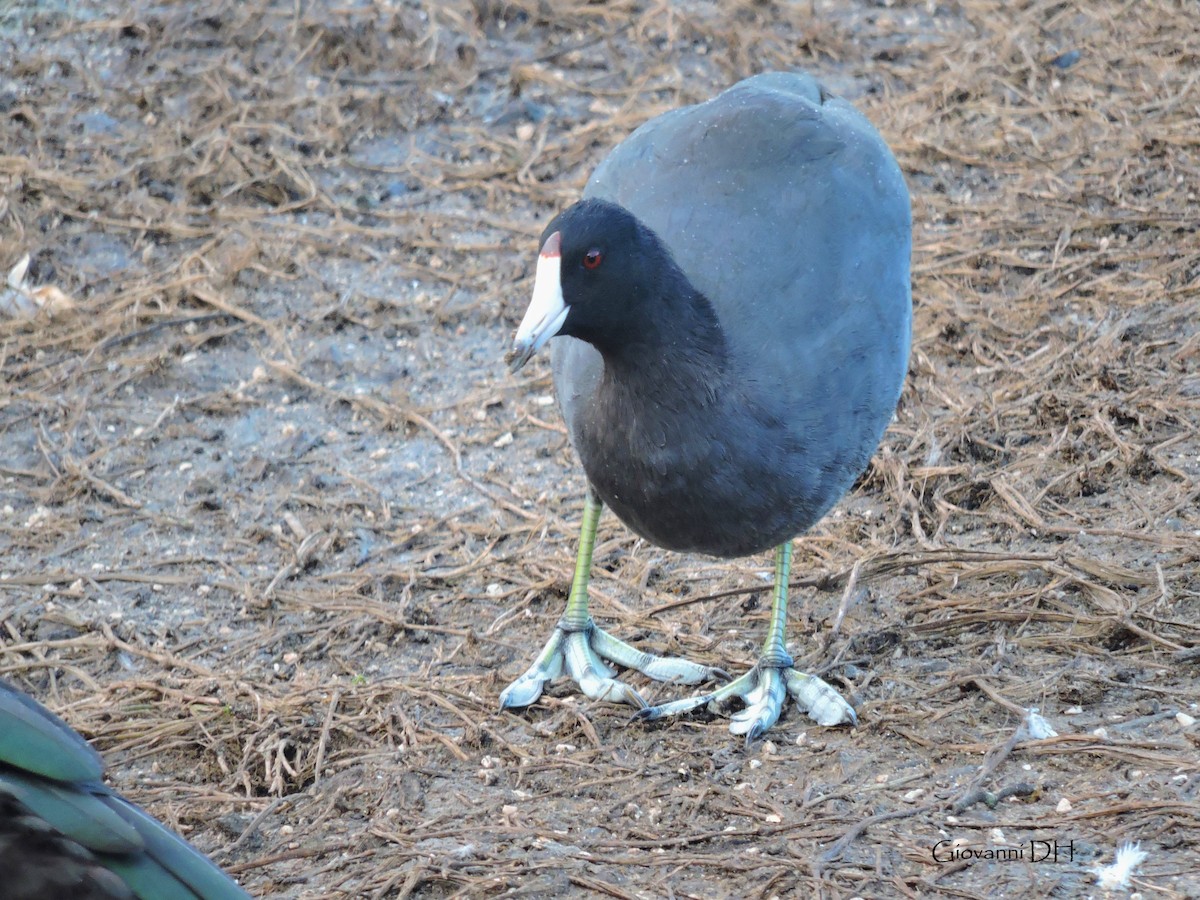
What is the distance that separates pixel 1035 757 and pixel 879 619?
0.96 m

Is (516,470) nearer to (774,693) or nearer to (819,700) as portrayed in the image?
(774,693)

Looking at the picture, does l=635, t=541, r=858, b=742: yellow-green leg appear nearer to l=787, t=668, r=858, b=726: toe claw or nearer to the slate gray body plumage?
l=787, t=668, r=858, b=726: toe claw

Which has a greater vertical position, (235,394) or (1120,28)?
(1120,28)

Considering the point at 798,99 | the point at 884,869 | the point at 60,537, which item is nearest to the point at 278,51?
the point at 60,537

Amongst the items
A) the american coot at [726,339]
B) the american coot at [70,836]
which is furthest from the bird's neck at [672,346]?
the american coot at [70,836]

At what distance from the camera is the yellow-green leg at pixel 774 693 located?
13.1 feet

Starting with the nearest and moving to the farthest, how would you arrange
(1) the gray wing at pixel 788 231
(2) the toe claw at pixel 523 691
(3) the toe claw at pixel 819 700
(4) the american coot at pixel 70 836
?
(4) the american coot at pixel 70 836 < (1) the gray wing at pixel 788 231 < (3) the toe claw at pixel 819 700 < (2) the toe claw at pixel 523 691

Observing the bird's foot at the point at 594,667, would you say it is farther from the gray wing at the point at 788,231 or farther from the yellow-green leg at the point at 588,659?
the gray wing at the point at 788,231

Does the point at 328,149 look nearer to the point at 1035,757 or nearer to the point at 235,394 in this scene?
the point at 235,394

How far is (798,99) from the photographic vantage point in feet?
14.5

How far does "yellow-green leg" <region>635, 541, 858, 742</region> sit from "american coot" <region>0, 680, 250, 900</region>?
2.21 m

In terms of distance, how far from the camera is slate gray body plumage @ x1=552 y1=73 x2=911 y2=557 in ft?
11.9

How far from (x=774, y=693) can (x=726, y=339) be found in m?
1.09

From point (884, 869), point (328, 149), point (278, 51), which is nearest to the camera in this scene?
point (884, 869)
